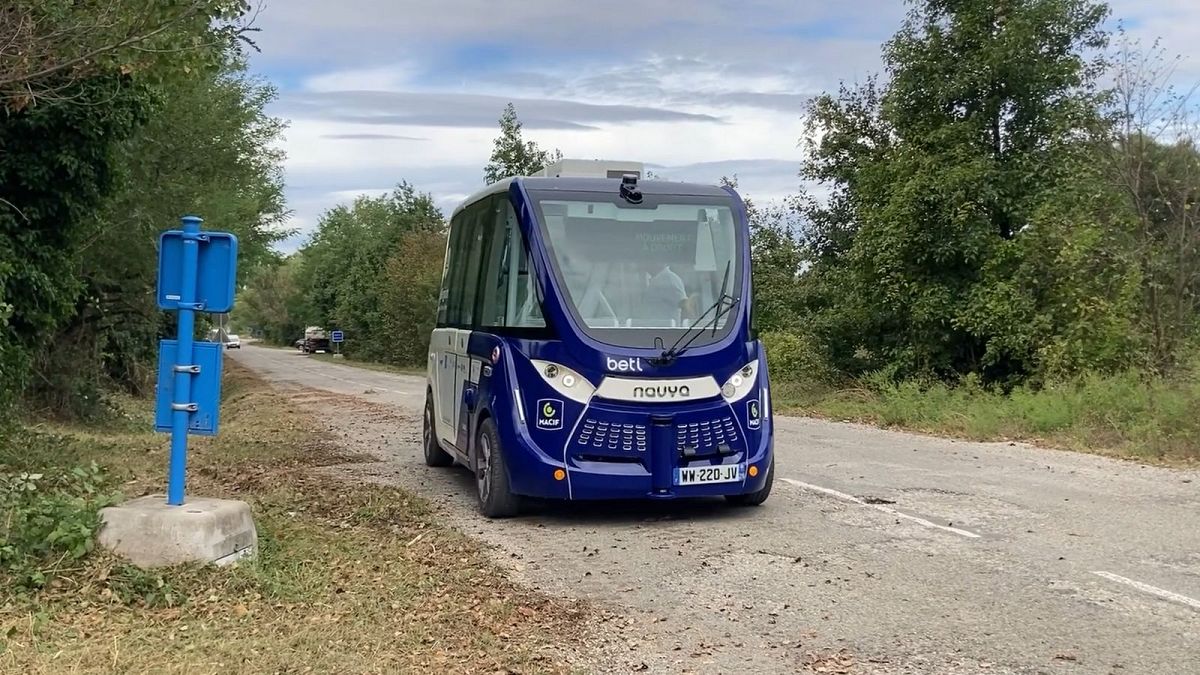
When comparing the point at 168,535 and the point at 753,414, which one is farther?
the point at 753,414

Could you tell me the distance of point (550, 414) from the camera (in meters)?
8.05

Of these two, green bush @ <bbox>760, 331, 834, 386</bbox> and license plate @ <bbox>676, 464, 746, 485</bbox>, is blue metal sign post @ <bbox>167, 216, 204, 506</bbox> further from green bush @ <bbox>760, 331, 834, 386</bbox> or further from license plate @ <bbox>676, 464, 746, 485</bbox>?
green bush @ <bbox>760, 331, 834, 386</bbox>

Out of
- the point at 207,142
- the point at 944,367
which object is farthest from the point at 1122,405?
the point at 207,142

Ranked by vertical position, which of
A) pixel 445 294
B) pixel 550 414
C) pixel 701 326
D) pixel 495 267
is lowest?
pixel 550 414

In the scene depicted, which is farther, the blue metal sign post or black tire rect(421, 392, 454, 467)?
black tire rect(421, 392, 454, 467)

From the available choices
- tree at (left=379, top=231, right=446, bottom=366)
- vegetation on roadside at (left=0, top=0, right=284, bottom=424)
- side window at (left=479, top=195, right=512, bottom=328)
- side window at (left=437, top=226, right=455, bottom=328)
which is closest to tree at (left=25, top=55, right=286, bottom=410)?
vegetation on roadside at (left=0, top=0, right=284, bottom=424)

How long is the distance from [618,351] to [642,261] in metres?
0.89

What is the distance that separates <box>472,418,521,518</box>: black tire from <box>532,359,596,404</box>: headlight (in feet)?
2.29

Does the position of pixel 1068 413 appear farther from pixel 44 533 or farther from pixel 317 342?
pixel 317 342

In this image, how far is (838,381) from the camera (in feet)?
78.6

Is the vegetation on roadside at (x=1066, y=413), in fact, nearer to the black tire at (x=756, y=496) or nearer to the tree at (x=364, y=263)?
the black tire at (x=756, y=496)

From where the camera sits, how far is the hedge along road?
5.15 meters

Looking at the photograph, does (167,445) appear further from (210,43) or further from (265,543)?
(265,543)

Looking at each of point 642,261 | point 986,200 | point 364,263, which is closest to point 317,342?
point 364,263
